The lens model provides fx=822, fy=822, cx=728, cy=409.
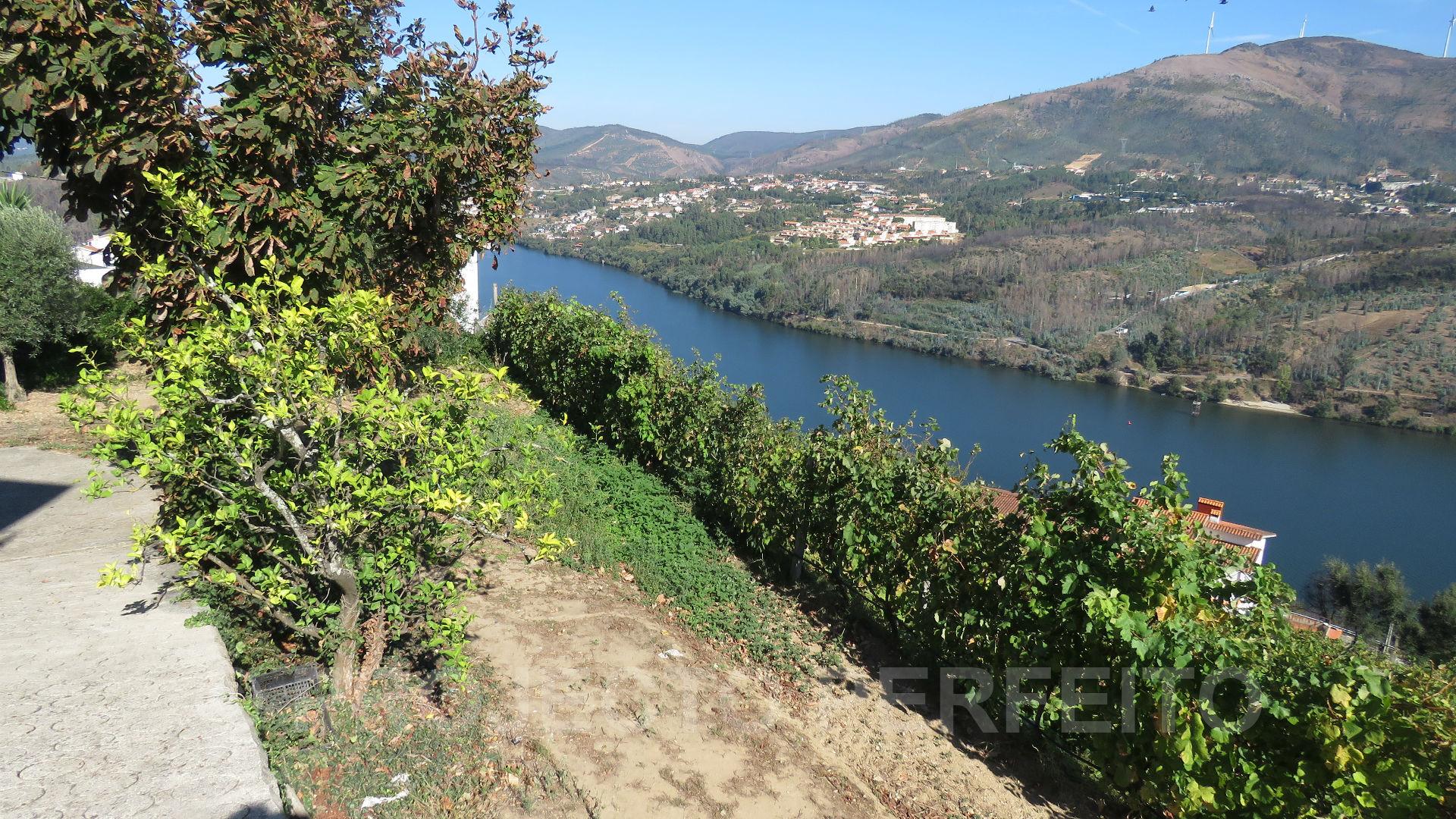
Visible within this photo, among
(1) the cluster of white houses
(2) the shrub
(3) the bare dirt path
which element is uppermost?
(1) the cluster of white houses

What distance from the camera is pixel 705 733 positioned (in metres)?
3.88

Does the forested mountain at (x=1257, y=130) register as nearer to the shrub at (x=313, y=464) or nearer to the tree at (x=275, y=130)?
the tree at (x=275, y=130)

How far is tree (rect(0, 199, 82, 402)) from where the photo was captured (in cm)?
957

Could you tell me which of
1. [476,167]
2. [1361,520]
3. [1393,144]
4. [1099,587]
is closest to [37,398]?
[476,167]

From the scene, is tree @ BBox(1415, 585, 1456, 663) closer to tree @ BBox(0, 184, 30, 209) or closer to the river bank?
the river bank

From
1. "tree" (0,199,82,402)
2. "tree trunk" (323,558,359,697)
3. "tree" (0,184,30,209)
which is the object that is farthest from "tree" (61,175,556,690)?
"tree" (0,184,30,209)

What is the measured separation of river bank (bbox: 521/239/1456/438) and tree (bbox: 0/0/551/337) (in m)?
61.1

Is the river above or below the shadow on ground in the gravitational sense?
below

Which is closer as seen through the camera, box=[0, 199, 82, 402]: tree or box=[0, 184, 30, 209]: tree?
box=[0, 199, 82, 402]: tree

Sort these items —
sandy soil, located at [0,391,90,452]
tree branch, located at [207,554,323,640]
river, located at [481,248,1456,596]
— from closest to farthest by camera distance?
tree branch, located at [207,554,323,640] → sandy soil, located at [0,391,90,452] → river, located at [481,248,1456,596]

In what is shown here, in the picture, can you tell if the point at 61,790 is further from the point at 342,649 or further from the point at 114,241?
the point at 114,241

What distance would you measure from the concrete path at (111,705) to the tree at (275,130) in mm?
1466

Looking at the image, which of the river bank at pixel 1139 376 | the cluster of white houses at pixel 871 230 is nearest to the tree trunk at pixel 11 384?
the river bank at pixel 1139 376

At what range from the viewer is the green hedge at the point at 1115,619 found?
285 cm
